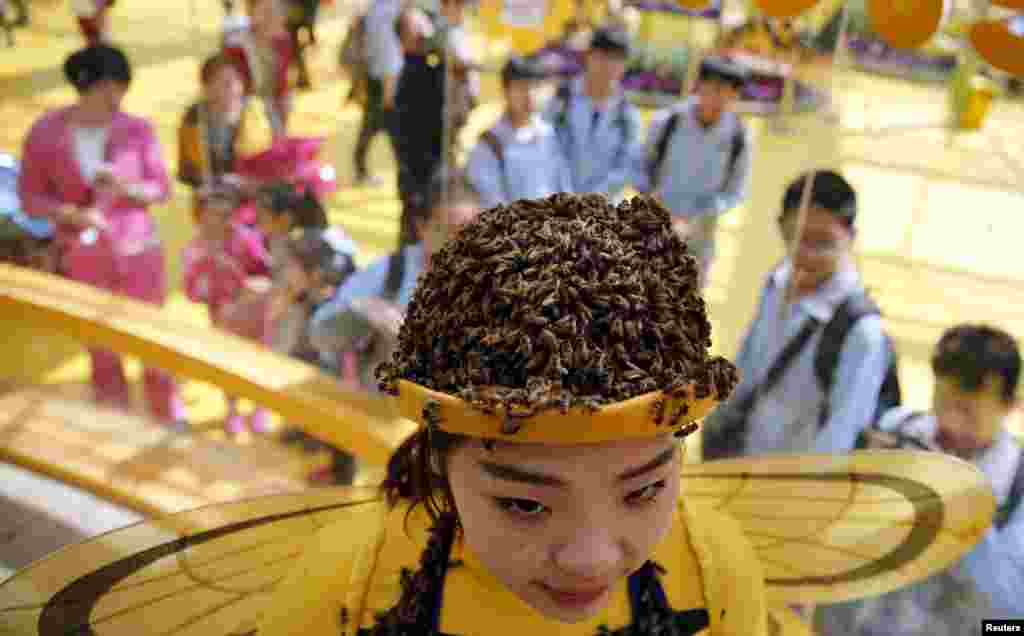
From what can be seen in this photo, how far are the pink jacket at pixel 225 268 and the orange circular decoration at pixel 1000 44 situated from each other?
1.63 metres

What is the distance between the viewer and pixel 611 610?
2.57 ft

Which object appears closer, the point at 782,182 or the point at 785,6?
the point at 785,6

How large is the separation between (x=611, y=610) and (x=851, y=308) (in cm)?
104

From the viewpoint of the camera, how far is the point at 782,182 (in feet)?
6.10

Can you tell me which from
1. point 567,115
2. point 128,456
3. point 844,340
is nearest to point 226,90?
point 567,115

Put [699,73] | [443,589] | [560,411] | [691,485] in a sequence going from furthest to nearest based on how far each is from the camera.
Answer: [699,73], [691,485], [443,589], [560,411]

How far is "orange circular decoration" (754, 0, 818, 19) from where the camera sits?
1387 mm

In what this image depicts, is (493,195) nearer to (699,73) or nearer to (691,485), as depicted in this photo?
(699,73)

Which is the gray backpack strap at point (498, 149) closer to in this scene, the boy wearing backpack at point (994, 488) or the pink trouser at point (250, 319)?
the pink trouser at point (250, 319)

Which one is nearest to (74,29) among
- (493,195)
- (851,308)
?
(493,195)

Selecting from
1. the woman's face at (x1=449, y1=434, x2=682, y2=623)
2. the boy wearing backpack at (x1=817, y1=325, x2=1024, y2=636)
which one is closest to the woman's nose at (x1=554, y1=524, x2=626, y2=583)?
the woman's face at (x1=449, y1=434, x2=682, y2=623)

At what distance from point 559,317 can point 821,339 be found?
1197 mm

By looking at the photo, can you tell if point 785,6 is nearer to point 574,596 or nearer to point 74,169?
point 574,596

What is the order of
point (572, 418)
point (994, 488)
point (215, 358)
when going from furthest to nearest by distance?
point (215, 358) < point (994, 488) < point (572, 418)
